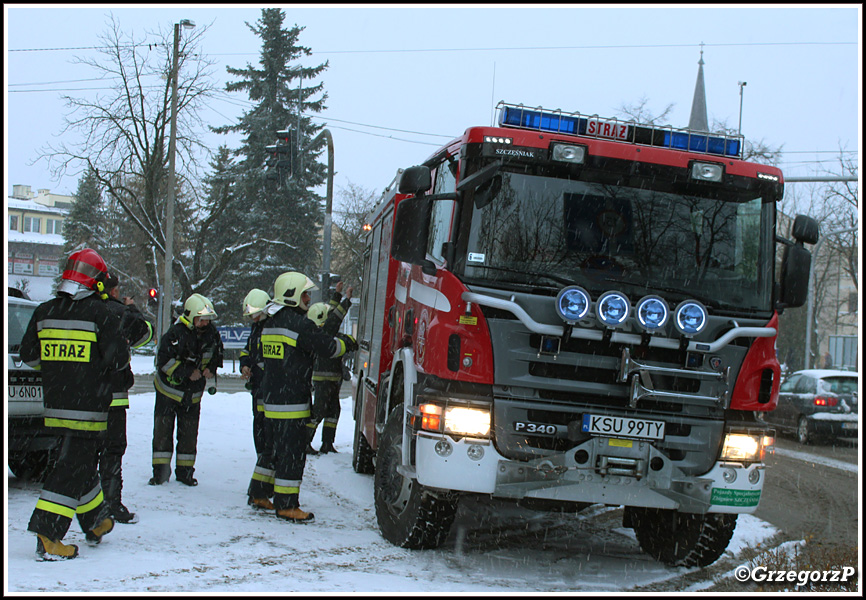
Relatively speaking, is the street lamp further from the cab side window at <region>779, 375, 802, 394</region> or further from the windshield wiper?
the windshield wiper

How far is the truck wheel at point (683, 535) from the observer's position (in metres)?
5.97

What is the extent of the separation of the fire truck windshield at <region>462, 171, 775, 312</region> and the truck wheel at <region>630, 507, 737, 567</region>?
162 centimetres

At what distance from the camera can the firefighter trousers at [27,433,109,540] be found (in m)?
5.26

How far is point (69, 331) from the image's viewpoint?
215 inches

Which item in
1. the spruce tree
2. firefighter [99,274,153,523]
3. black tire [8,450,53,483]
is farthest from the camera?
the spruce tree

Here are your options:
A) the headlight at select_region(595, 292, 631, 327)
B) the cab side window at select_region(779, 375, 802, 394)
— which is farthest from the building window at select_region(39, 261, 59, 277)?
the headlight at select_region(595, 292, 631, 327)

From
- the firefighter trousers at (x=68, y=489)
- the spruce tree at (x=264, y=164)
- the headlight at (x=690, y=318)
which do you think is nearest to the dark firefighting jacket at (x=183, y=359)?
the firefighter trousers at (x=68, y=489)

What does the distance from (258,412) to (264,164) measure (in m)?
31.5

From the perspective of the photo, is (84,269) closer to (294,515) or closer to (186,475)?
(294,515)

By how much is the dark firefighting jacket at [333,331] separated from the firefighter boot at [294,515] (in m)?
2.95

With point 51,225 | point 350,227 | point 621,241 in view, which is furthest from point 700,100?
point 51,225

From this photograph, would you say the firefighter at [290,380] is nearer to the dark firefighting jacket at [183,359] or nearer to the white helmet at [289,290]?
the white helmet at [289,290]

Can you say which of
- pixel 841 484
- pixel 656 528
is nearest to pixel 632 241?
pixel 656 528

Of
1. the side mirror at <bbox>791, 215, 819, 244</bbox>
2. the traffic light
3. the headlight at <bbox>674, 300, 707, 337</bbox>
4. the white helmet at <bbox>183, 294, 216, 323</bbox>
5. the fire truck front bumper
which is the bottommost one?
the fire truck front bumper
